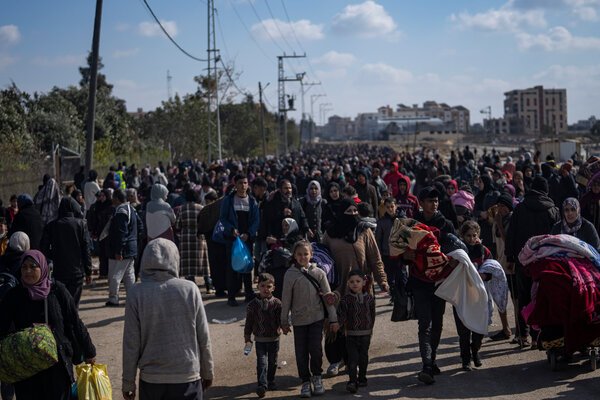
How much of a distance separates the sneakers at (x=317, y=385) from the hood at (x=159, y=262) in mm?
2638

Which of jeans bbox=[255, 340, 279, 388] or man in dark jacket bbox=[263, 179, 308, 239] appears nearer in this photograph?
jeans bbox=[255, 340, 279, 388]

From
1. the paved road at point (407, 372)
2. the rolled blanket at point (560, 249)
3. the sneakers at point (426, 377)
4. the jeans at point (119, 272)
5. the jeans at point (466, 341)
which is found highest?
the rolled blanket at point (560, 249)

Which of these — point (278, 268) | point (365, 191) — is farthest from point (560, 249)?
point (365, 191)

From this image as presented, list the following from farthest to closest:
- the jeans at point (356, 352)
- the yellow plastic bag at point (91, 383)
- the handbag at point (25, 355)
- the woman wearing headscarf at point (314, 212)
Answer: the woman wearing headscarf at point (314, 212)
the jeans at point (356, 352)
the yellow plastic bag at point (91, 383)
the handbag at point (25, 355)

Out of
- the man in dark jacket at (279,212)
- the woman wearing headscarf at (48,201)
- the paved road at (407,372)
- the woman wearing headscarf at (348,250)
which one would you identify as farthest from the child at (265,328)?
the woman wearing headscarf at (48,201)

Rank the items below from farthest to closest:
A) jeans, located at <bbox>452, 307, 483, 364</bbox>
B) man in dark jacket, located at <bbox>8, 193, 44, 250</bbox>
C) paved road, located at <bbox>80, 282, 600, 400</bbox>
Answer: man in dark jacket, located at <bbox>8, 193, 44, 250</bbox> < jeans, located at <bbox>452, 307, 483, 364</bbox> < paved road, located at <bbox>80, 282, 600, 400</bbox>

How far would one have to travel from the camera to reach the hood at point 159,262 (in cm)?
520

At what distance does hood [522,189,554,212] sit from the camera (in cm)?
903

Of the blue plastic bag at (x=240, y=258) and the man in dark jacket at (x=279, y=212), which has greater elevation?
the man in dark jacket at (x=279, y=212)

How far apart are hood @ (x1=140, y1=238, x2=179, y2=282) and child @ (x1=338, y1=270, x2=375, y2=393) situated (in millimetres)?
2613

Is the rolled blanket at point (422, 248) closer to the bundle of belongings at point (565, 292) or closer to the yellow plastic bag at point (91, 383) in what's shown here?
the bundle of belongings at point (565, 292)

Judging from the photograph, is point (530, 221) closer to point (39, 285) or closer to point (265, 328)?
point (265, 328)

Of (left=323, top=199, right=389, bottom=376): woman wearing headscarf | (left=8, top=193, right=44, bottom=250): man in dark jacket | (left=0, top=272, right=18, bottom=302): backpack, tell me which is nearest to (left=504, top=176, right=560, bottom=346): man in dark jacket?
(left=323, top=199, right=389, bottom=376): woman wearing headscarf

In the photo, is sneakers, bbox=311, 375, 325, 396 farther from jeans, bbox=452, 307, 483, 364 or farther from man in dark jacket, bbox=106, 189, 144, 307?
man in dark jacket, bbox=106, 189, 144, 307
